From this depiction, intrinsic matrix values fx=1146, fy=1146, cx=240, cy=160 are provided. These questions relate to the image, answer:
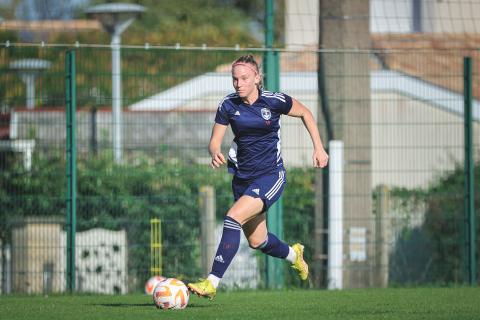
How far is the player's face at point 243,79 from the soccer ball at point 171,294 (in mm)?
1697

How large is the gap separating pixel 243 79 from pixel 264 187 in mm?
946

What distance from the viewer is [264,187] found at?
32.3ft

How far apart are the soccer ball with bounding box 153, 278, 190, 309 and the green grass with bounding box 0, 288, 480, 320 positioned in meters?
0.10

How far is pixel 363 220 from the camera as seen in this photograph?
14.1 m

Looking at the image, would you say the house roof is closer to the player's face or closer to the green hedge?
the green hedge

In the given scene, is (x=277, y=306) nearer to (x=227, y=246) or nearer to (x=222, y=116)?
(x=227, y=246)

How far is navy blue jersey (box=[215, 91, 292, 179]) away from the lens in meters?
9.89

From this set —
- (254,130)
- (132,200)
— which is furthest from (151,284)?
(254,130)

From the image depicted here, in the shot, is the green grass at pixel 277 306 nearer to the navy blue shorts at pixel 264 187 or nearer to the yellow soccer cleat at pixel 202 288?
the yellow soccer cleat at pixel 202 288

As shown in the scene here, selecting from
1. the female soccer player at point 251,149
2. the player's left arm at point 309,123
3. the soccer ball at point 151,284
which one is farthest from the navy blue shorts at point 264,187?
the soccer ball at point 151,284

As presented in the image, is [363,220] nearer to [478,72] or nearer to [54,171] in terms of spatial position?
Answer: [478,72]

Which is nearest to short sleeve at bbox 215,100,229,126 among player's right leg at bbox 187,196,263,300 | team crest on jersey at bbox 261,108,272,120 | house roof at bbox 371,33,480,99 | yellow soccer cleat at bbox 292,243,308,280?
team crest on jersey at bbox 261,108,272,120

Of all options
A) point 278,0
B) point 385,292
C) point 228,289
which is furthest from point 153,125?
point 278,0

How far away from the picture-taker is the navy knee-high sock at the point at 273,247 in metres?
10.4
